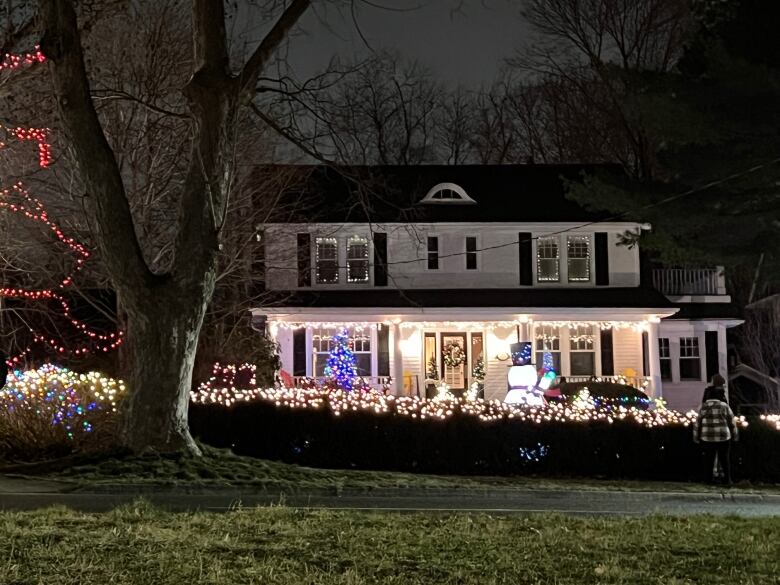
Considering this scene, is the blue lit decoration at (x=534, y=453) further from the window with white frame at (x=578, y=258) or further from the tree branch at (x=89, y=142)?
the window with white frame at (x=578, y=258)

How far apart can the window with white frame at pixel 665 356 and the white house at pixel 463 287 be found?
2.64ft

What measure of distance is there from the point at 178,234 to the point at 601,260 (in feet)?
62.8

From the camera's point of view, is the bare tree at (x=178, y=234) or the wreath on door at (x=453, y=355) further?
the wreath on door at (x=453, y=355)

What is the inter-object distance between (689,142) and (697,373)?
16.5 meters

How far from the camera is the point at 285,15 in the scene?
14789mm

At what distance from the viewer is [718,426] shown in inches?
633

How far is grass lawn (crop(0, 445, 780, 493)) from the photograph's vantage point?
13.4 meters

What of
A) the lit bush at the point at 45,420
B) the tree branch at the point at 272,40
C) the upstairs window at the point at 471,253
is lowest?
the lit bush at the point at 45,420

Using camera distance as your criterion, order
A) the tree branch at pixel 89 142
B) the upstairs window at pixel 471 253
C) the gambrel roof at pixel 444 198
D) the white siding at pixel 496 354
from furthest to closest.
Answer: the upstairs window at pixel 471 253
the white siding at pixel 496 354
the gambrel roof at pixel 444 198
the tree branch at pixel 89 142

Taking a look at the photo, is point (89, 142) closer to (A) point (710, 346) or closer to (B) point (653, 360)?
(B) point (653, 360)

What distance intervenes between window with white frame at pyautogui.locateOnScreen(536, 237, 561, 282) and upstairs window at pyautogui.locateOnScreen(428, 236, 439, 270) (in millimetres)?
3314

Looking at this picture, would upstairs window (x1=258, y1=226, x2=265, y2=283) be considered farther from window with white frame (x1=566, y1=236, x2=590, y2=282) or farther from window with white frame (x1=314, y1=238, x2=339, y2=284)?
window with white frame (x1=566, y1=236, x2=590, y2=282)

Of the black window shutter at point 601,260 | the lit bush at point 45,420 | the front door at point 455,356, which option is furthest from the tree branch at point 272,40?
the black window shutter at point 601,260

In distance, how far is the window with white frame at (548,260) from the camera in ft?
100
